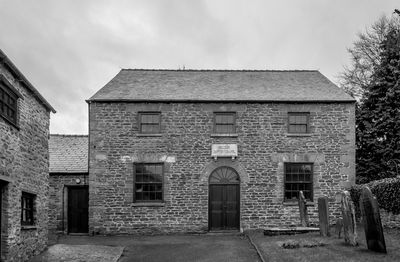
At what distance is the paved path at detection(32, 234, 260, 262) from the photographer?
52.7 feet

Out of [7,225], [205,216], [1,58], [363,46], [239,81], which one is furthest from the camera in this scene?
[363,46]

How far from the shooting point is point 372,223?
514 inches

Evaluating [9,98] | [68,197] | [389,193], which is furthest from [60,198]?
[389,193]

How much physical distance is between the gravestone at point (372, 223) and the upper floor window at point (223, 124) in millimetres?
9993

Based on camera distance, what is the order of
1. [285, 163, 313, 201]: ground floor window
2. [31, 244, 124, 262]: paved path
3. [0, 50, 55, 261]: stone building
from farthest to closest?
[285, 163, 313, 201]: ground floor window, [31, 244, 124, 262]: paved path, [0, 50, 55, 261]: stone building

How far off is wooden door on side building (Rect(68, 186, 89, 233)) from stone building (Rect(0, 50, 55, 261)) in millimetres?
5958

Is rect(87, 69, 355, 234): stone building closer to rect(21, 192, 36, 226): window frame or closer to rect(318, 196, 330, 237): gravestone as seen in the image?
rect(318, 196, 330, 237): gravestone

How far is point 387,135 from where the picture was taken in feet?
87.8

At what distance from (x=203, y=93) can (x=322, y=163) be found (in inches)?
244

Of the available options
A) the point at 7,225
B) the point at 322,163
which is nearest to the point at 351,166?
the point at 322,163

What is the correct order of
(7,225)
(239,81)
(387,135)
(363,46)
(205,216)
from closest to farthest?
(7,225) < (205,216) < (239,81) < (387,135) < (363,46)

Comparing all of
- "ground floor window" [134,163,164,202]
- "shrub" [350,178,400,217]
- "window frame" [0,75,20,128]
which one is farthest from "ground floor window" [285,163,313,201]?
"window frame" [0,75,20,128]

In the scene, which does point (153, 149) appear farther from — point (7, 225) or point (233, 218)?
point (7, 225)

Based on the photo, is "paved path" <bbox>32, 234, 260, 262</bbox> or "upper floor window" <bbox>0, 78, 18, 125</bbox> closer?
"upper floor window" <bbox>0, 78, 18, 125</bbox>
